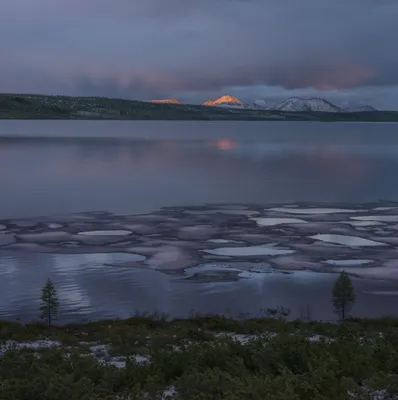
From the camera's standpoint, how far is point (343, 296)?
20938 millimetres

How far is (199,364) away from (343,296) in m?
9.70

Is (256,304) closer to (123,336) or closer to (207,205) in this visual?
(123,336)

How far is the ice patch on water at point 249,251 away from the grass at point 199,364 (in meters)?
10.1

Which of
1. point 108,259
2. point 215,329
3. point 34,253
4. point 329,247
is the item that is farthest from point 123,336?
point 329,247

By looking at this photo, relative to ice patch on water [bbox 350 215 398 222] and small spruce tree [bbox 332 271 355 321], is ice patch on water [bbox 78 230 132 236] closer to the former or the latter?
small spruce tree [bbox 332 271 355 321]

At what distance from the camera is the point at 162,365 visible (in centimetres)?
1245

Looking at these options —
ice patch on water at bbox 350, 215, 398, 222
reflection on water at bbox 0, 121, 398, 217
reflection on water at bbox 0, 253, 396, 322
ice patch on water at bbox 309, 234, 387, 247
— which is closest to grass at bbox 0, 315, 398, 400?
reflection on water at bbox 0, 253, 396, 322

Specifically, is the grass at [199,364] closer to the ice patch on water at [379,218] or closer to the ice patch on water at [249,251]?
the ice patch on water at [249,251]

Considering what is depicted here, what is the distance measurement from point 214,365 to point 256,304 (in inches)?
357

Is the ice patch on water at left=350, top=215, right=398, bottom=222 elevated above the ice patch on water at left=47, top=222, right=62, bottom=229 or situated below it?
above

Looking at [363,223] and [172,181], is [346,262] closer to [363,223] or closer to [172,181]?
[363,223]

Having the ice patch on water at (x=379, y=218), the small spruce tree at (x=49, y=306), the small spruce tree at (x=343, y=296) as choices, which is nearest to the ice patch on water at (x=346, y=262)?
the small spruce tree at (x=343, y=296)

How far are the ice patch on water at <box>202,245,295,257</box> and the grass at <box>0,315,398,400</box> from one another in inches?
398

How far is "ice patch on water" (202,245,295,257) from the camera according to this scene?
2798 cm
